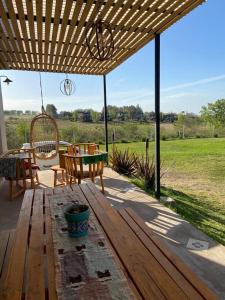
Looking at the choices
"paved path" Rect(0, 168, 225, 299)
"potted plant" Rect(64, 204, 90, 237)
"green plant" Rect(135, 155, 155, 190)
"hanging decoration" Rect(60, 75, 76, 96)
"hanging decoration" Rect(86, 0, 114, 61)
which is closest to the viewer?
"potted plant" Rect(64, 204, 90, 237)

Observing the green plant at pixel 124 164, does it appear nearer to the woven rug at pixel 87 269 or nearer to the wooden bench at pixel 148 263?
the wooden bench at pixel 148 263

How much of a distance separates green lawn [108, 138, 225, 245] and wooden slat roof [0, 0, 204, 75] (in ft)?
8.34

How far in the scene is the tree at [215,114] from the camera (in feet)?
58.8

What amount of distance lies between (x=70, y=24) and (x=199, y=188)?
374cm

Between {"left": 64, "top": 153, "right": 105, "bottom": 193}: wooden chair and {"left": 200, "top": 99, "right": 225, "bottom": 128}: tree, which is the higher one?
{"left": 200, "top": 99, "right": 225, "bottom": 128}: tree

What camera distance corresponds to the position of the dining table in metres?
0.88

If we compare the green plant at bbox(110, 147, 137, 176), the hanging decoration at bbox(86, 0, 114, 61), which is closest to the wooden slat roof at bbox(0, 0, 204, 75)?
the hanging decoration at bbox(86, 0, 114, 61)

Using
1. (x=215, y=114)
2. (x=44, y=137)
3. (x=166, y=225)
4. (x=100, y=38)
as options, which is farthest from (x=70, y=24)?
(x=215, y=114)

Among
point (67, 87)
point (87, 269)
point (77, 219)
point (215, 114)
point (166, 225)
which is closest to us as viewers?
point (87, 269)

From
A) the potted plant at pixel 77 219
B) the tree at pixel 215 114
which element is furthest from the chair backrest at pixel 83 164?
the tree at pixel 215 114

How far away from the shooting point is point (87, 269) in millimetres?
→ 1011

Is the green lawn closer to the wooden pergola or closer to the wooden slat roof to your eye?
the wooden pergola

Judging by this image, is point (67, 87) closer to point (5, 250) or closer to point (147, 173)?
point (147, 173)

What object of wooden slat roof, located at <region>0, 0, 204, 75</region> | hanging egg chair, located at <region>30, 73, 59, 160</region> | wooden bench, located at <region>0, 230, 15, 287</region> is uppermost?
wooden slat roof, located at <region>0, 0, 204, 75</region>
